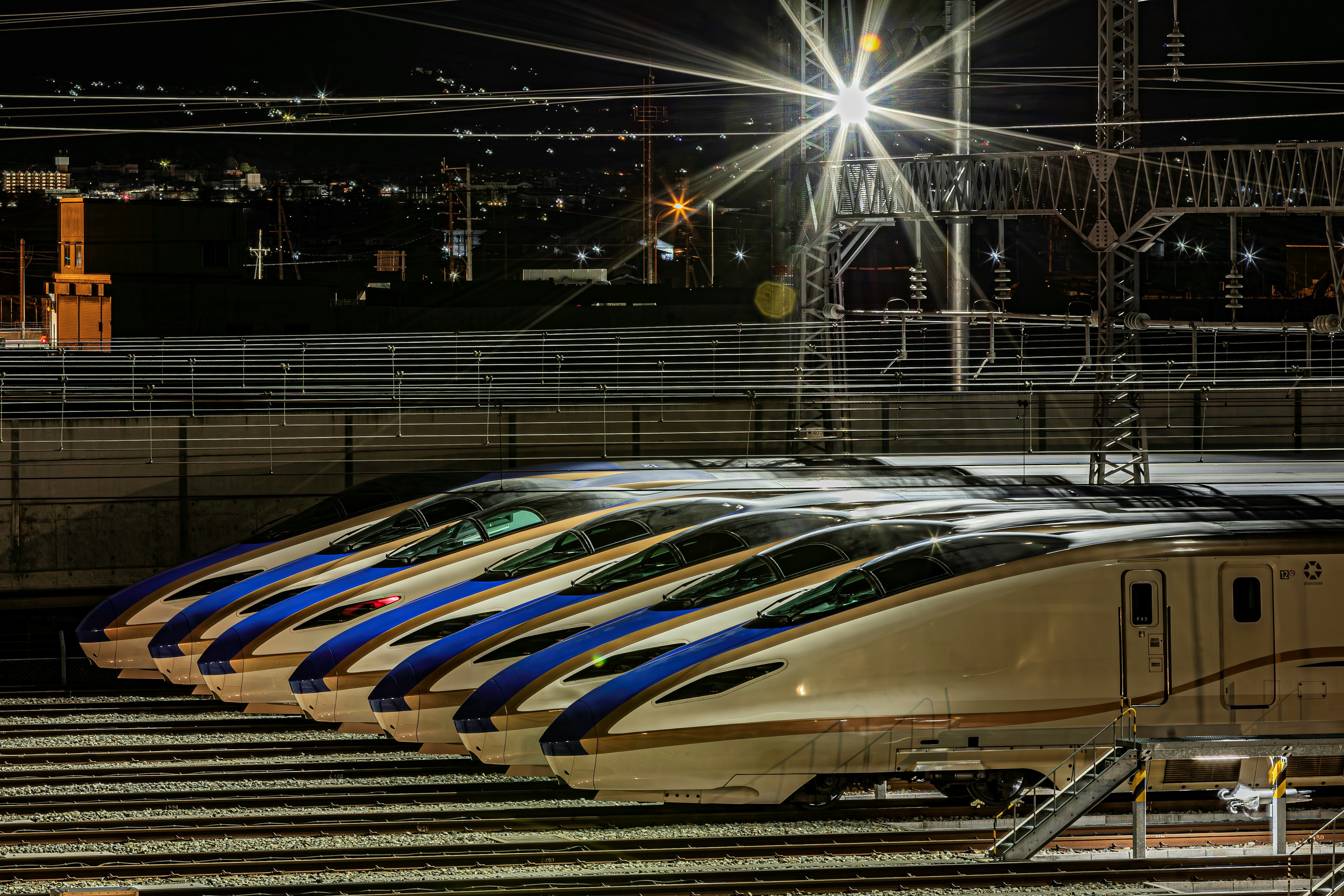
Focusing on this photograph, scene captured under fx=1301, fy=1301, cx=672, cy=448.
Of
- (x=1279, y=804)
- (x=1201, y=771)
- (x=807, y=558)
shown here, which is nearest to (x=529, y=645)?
(x=807, y=558)

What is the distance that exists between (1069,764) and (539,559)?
5.45 m

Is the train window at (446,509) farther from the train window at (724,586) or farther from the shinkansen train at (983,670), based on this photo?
the shinkansen train at (983,670)

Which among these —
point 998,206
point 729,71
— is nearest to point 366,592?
point 998,206

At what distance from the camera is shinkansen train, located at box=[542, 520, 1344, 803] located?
30.3 feet

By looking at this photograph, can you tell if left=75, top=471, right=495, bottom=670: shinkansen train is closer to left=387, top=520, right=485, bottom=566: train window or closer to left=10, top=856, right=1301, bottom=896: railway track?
left=387, top=520, right=485, bottom=566: train window

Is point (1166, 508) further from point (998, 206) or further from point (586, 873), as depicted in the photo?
point (998, 206)

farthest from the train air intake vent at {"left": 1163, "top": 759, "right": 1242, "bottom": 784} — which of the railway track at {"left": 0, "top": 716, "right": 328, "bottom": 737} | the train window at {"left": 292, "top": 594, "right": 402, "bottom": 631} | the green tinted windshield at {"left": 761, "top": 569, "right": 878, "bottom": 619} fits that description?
the railway track at {"left": 0, "top": 716, "right": 328, "bottom": 737}

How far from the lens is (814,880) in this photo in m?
8.81

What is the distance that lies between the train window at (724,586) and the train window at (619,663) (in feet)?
2.04

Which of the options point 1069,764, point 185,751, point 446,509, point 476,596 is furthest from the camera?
point 446,509

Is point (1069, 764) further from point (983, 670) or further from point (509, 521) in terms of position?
point (509, 521)

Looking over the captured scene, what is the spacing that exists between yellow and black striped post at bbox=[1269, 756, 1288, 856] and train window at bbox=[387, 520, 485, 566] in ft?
24.9

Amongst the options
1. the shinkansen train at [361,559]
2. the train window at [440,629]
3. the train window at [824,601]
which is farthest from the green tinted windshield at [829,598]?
the shinkansen train at [361,559]

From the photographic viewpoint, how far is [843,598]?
384 inches
